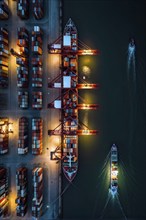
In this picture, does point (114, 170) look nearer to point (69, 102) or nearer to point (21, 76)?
point (69, 102)

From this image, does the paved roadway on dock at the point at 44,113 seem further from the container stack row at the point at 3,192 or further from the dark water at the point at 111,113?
the dark water at the point at 111,113

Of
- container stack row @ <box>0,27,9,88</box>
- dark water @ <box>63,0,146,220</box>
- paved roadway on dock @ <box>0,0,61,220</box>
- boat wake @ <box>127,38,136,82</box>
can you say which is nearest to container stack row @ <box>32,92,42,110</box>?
paved roadway on dock @ <box>0,0,61,220</box>

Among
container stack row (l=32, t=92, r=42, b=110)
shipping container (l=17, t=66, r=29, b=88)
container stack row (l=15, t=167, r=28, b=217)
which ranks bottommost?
container stack row (l=15, t=167, r=28, b=217)

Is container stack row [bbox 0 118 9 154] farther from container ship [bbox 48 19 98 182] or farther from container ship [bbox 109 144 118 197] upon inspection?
container ship [bbox 109 144 118 197]

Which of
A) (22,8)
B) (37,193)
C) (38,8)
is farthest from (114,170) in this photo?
(22,8)

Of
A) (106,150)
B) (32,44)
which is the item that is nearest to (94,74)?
(32,44)

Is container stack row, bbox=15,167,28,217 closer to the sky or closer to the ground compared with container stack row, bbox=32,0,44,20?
closer to the ground
